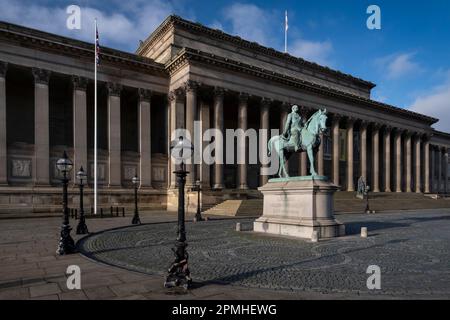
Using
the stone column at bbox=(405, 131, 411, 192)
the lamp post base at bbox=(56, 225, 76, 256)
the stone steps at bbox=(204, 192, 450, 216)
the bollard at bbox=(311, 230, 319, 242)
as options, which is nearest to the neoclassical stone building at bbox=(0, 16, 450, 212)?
the stone steps at bbox=(204, 192, 450, 216)

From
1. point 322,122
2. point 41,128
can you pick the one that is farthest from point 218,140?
point 322,122

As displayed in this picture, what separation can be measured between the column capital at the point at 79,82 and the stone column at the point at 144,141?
5993 millimetres

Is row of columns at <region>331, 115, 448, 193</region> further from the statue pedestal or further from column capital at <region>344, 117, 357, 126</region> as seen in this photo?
the statue pedestal

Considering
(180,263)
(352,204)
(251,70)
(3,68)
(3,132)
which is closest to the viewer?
(180,263)

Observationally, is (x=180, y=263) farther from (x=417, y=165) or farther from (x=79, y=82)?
(x=417, y=165)

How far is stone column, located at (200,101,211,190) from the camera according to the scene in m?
37.2

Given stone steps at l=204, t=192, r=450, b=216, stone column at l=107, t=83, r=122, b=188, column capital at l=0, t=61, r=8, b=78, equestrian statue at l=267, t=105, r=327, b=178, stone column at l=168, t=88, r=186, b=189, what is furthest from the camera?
stone column at l=168, t=88, r=186, b=189

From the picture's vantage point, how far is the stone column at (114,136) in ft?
121

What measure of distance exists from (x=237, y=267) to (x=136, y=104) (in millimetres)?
36613

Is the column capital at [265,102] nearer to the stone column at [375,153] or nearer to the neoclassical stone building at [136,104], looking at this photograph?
the neoclassical stone building at [136,104]

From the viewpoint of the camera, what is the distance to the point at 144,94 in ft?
128

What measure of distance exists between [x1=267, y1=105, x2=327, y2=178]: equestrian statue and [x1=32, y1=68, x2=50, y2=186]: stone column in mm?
25027
